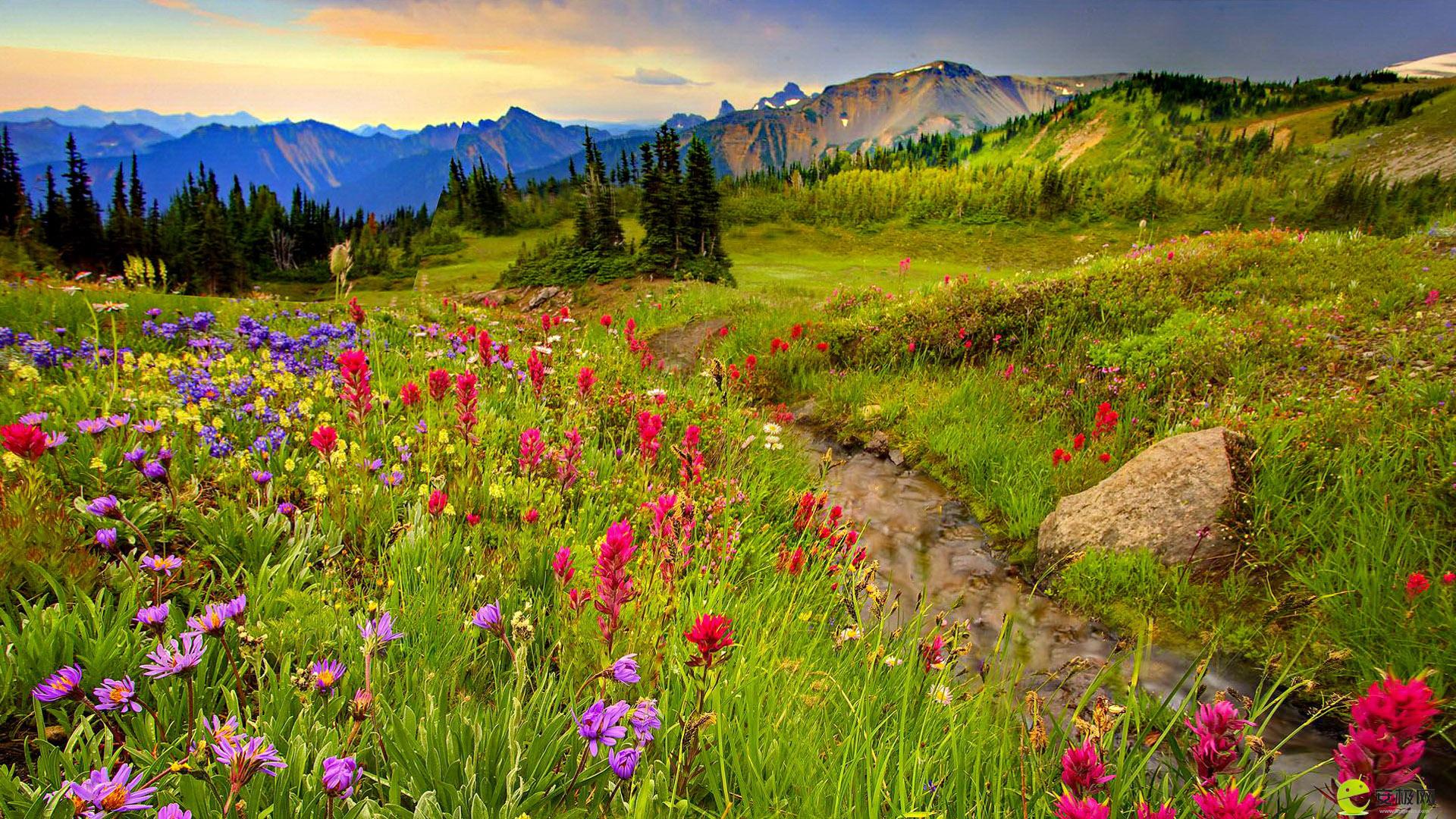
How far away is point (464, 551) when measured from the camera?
3035 millimetres

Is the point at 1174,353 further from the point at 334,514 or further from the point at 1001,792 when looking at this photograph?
the point at 334,514

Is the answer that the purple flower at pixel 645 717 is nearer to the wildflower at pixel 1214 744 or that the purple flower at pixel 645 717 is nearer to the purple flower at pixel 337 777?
the purple flower at pixel 337 777

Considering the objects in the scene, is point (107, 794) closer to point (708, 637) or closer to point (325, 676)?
point (325, 676)

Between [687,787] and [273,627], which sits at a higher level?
[273,627]

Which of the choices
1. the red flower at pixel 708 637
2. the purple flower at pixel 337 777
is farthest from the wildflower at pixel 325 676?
the red flower at pixel 708 637

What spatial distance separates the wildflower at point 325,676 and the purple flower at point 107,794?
0.42 metres

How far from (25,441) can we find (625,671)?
264 centimetres

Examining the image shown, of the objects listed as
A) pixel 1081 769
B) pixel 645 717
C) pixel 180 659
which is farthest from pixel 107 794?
pixel 1081 769

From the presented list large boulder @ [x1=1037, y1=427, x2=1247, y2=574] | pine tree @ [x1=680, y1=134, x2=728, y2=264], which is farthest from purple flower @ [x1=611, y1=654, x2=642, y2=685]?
pine tree @ [x1=680, y1=134, x2=728, y2=264]

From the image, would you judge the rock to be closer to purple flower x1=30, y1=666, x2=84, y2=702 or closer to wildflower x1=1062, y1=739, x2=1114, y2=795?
purple flower x1=30, y1=666, x2=84, y2=702

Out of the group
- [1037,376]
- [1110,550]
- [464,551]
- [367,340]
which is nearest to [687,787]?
[464,551]

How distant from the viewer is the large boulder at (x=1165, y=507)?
15.7 ft

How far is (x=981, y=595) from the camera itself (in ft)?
17.1

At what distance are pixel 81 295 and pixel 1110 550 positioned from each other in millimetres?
10690
